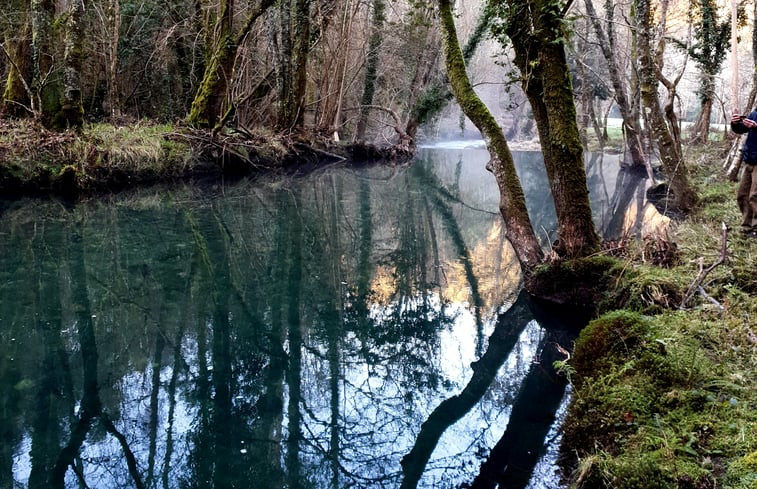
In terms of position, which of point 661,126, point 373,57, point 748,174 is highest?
point 373,57

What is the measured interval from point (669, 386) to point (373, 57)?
73.1ft

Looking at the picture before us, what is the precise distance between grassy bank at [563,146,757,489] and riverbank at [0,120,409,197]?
1244cm

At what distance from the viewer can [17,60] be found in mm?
14445

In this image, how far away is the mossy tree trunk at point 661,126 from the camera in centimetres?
1010

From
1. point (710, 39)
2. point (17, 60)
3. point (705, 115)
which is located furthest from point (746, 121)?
point (17, 60)

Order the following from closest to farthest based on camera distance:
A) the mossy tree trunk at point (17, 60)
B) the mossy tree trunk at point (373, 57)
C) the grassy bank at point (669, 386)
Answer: the grassy bank at point (669, 386)
the mossy tree trunk at point (17, 60)
the mossy tree trunk at point (373, 57)

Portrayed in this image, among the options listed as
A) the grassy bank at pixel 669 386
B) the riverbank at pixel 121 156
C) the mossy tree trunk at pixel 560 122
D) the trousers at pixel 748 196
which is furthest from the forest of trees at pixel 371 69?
the trousers at pixel 748 196

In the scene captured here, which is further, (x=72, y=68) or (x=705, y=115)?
(x=705, y=115)

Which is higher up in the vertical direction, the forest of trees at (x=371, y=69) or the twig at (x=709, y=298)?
the forest of trees at (x=371, y=69)

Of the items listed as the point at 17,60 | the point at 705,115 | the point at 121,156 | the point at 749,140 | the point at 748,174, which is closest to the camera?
the point at 749,140

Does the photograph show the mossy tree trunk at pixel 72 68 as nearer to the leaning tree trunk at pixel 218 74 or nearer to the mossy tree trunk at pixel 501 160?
the leaning tree trunk at pixel 218 74

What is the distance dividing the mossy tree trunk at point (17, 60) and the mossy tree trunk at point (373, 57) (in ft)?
36.6

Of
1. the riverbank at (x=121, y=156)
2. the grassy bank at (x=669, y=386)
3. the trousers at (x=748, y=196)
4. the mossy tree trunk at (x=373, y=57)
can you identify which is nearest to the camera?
the grassy bank at (x=669, y=386)

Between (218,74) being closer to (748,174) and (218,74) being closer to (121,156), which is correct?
(121,156)
